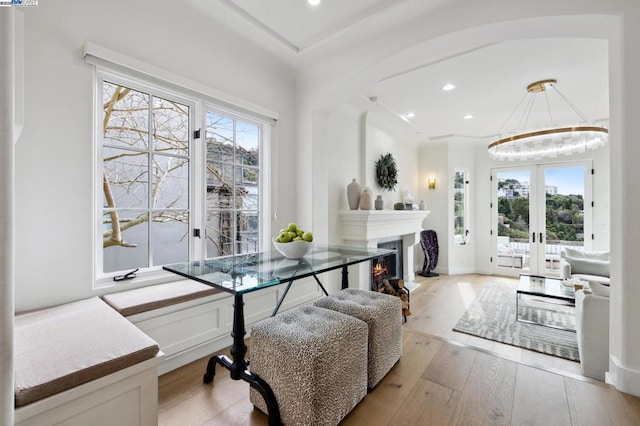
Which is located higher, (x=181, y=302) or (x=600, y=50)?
(x=600, y=50)

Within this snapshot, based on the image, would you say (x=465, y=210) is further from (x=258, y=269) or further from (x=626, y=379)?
(x=258, y=269)

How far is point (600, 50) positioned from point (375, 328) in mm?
3418

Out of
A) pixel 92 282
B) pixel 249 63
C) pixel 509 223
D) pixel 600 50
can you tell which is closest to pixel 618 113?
pixel 600 50

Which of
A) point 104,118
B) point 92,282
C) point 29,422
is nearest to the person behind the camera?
point 29,422

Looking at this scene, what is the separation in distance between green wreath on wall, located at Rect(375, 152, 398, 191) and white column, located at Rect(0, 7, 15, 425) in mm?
4269

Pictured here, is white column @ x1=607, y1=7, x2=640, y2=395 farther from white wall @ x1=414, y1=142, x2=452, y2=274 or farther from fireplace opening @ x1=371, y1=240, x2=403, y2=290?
white wall @ x1=414, y1=142, x2=452, y2=274

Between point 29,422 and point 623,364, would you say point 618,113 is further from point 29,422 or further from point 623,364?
point 29,422

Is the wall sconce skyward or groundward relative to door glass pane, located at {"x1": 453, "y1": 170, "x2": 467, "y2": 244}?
skyward

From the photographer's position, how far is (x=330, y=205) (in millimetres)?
3645

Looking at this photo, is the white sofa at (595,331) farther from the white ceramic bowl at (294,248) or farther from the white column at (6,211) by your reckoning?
the white column at (6,211)

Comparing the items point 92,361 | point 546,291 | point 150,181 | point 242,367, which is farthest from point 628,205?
point 150,181

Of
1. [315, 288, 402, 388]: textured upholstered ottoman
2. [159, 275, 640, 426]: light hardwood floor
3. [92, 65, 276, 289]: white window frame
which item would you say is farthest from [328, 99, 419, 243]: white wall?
[159, 275, 640, 426]: light hardwood floor

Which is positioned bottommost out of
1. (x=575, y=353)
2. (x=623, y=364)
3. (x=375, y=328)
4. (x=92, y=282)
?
(x=575, y=353)

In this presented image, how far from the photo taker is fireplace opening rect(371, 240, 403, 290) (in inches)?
165
